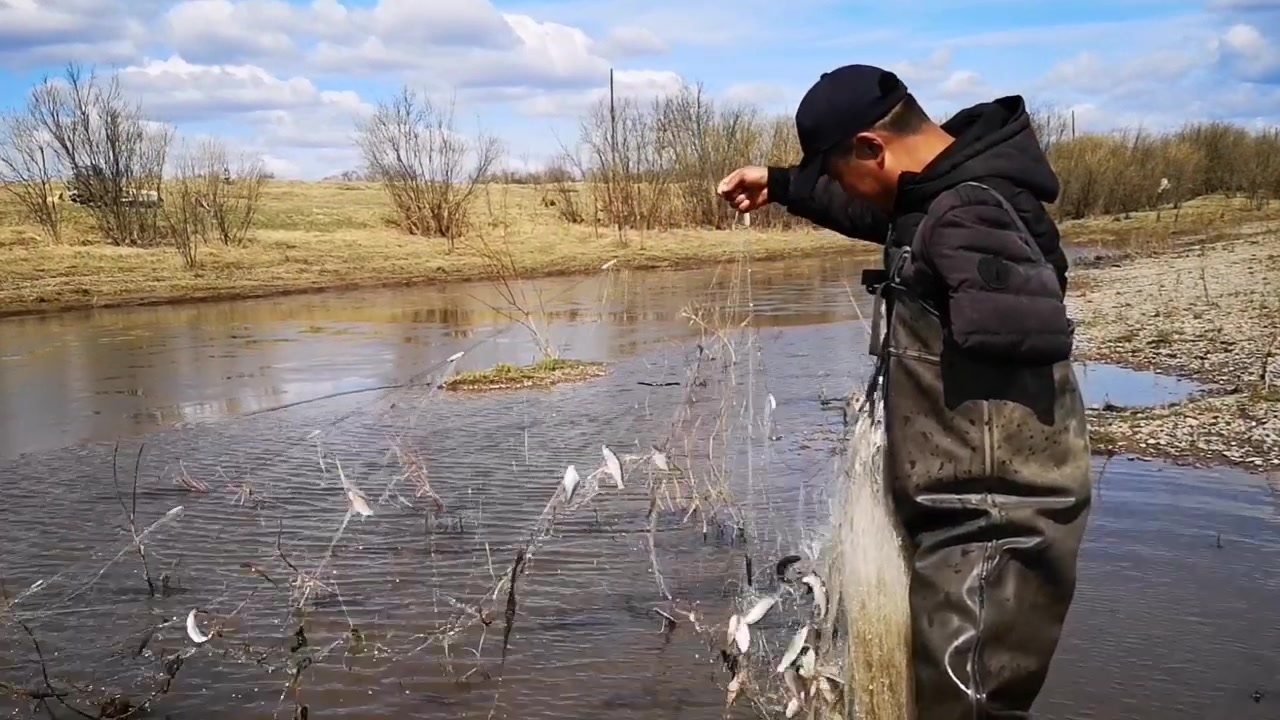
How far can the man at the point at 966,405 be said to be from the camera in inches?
99.8

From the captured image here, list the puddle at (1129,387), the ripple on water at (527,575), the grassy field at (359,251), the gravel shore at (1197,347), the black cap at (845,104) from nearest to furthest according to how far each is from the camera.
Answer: the black cap at (845,104)
the ripple on water at (527,575)
the gravel shore at (1197,347)
the puddle at (1129,387)
the grassy field at (359,251)

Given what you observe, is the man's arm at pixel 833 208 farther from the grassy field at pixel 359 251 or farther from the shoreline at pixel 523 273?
the grassy field at pixel 359 251

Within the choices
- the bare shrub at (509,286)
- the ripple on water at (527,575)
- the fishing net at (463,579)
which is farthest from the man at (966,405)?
the bare shrub at (509,286)

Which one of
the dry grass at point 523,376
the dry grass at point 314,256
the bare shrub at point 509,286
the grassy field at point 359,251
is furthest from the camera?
the grassy field at point 359,251

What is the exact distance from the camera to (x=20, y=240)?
93.5ft

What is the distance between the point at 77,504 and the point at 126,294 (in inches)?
660

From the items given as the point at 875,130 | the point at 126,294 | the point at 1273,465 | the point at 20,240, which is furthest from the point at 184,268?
the point at 875,130

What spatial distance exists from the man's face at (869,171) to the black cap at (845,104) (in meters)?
0.05

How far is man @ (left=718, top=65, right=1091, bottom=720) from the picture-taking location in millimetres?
2535

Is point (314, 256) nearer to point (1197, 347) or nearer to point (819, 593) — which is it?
point (1197, 347)

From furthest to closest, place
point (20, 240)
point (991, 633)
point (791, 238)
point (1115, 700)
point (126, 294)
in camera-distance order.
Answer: point (791, 238) → point (20, 240) → point (126, 294) → point (1115, 700) → point (991, 633)

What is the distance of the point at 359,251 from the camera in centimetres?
3055

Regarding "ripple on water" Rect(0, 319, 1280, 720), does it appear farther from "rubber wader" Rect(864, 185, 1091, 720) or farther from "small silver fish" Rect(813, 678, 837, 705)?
"rubber wader" Rect(864, 185, 1091, 720)

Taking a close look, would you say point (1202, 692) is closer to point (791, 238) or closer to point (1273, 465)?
point (1273, 465)
